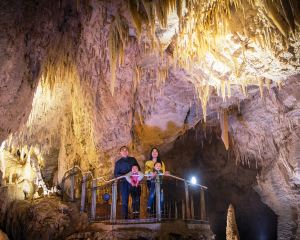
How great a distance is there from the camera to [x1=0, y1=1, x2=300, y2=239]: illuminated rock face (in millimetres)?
6973

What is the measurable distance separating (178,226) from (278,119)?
5.82m

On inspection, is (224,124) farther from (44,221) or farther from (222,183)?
(44,221)

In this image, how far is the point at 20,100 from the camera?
273 inches

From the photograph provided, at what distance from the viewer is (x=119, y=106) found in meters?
10.2

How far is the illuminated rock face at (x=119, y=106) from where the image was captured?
6973mm

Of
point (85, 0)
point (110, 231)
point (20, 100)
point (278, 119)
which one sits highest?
point (85, 0)

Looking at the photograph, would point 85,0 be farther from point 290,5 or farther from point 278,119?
point 278,119

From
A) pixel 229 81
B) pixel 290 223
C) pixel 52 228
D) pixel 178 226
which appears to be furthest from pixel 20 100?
pixel 290 223

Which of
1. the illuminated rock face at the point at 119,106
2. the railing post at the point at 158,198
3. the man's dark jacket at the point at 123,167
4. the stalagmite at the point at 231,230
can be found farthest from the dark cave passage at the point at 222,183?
the railing post at the point at 158,198

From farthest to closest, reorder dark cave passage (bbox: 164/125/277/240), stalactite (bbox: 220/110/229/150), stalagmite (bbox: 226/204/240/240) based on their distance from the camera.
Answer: dark cave passage (bbox: 164/125/277/240) < stalagmite (bbox: 226/204/240/240) < stalactite (bbox: 220/110/229/150)

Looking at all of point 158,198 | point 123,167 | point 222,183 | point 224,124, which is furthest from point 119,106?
point 222,183

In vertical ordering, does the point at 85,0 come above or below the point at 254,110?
above


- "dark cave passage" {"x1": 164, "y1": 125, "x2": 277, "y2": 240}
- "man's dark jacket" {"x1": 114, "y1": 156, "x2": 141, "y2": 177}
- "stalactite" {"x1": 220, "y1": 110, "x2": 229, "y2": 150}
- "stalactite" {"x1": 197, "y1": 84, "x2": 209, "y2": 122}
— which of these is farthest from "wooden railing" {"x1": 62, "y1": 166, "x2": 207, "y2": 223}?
"stalactite" {"x1": 197, "y1": 84, "x2": 209, "y2": 122}

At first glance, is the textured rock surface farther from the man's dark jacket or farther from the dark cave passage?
the dark cave passage
